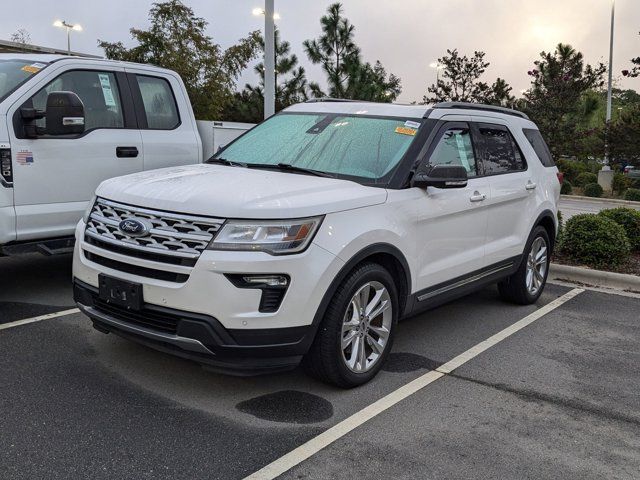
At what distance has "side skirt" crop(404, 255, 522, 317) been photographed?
→ 175 inches

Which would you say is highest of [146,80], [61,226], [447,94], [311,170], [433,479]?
[447,94]

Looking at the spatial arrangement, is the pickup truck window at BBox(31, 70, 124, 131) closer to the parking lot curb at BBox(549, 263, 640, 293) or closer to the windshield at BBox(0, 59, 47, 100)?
the windshield at BBox(0, 59, 47, 100)

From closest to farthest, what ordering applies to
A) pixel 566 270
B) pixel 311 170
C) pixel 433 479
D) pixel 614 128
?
pixel 433 479 < pixel 311 170 < pixel 566 270 < pixel 614 128

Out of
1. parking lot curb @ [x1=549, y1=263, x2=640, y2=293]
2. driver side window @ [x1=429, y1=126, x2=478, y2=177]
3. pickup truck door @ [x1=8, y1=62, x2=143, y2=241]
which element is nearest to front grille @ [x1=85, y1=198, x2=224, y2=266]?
pickup truck door @ [x1=8, y1=62, x2=143, y2=241]

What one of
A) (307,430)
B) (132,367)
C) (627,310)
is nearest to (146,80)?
(132,367)

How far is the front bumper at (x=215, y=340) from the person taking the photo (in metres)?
3.39

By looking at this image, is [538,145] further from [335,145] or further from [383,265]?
[383,265]

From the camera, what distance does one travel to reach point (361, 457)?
3195 millimetres

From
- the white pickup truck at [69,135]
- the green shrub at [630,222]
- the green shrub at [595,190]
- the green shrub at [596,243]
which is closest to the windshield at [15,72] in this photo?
the white pickup truck at [69,135]

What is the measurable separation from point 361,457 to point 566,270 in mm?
5068

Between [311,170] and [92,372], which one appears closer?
[92,372]

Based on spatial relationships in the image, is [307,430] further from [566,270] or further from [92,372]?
[566,270]

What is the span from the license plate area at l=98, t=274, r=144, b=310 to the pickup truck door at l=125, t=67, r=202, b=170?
2.57m

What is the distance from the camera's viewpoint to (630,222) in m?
8.34
